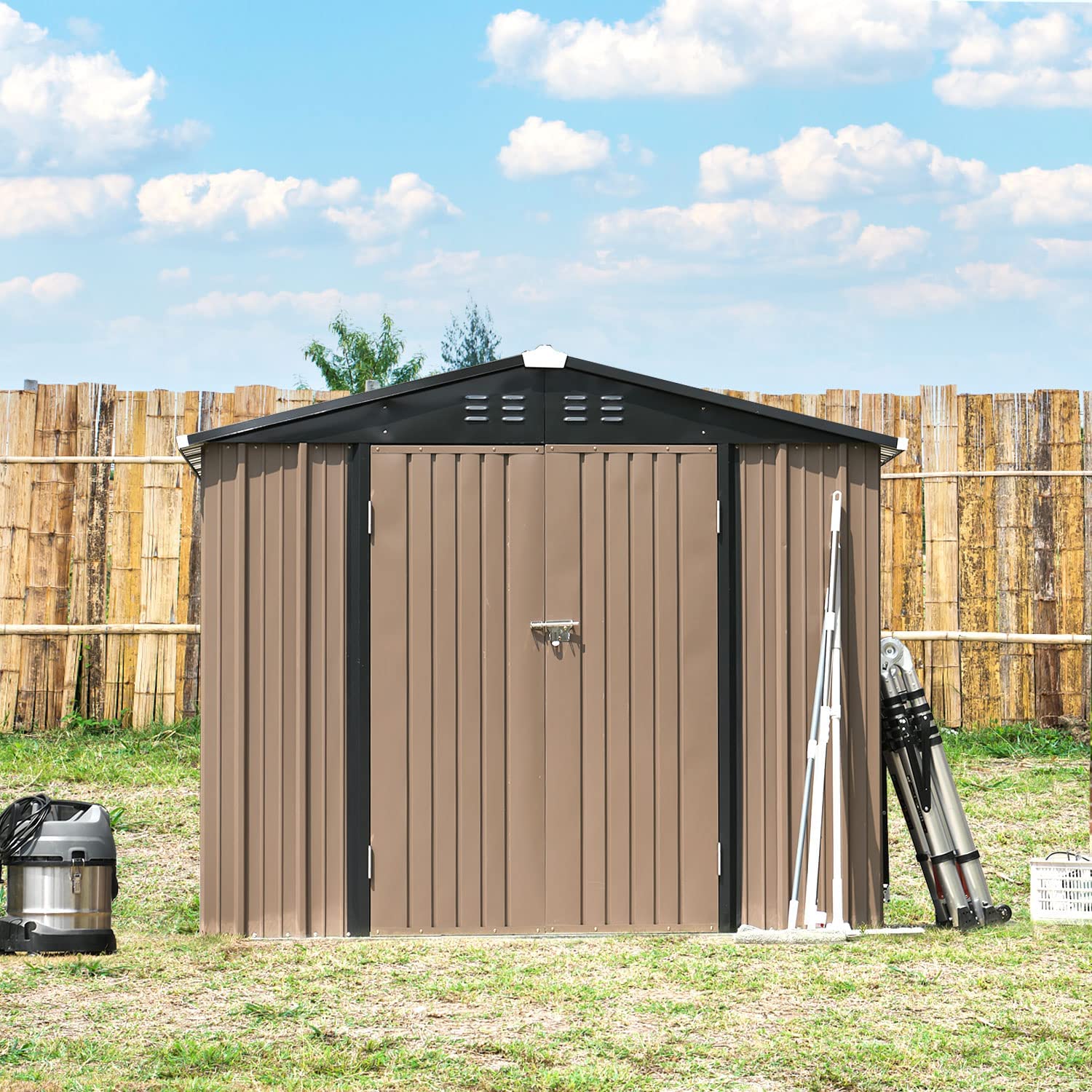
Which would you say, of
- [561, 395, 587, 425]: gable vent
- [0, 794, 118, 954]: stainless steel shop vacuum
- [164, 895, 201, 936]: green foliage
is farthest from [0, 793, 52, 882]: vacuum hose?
[561, 395, 587, 425]: gable vent

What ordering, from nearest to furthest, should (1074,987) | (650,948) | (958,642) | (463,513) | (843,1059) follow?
(843,1059)
(1074,987)
(650,948)
(463,513)
(958,642)

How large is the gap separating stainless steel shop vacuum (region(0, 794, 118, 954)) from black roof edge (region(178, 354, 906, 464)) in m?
1.77

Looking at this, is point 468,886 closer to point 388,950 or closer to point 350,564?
point 388,950

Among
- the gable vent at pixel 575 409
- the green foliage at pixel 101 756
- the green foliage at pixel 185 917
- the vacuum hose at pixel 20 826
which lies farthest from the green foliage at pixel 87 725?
the gable vent at pixel 575 409

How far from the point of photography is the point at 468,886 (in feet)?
19.4

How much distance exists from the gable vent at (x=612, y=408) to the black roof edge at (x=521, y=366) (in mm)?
93

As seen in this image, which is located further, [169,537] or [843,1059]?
[169,537]

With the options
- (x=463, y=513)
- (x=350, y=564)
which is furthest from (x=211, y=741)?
(x=463, y=513)

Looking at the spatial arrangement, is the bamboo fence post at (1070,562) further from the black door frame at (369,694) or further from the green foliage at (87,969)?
the green foliage at (87,969)

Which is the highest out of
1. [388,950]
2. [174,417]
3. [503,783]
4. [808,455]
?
[174,417]

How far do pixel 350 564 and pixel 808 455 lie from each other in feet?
7.17

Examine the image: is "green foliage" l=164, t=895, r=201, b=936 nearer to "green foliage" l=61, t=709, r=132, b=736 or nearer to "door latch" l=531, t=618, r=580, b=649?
"door latch" l=531, t=618, r=580, b=649

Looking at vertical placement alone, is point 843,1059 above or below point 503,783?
below

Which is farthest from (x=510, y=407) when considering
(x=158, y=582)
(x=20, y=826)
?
(x=158, y=582)
